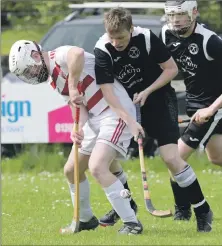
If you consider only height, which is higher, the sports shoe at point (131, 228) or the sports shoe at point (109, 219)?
the sports shoe at point (131, 228)

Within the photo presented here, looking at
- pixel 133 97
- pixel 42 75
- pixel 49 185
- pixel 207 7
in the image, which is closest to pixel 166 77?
pixel 133 97

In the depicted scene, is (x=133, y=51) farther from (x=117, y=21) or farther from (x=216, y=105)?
(x=216, y=105)

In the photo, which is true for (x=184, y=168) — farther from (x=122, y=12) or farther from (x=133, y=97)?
(x=122, y=12)

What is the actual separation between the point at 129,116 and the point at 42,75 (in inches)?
29.8

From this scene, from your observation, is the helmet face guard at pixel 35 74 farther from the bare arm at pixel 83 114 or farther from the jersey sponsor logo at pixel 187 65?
the jersey sponsor logo at pixel 187 65

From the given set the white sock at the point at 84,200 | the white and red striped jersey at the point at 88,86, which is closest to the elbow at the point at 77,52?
the white and red striped jersey at the point at 88,86

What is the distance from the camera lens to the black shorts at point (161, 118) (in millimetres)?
8992

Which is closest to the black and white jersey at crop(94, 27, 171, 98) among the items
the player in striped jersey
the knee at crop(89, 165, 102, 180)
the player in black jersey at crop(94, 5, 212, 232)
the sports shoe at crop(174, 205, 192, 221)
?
the player in black jersey at crop(94, 5, 212, 232)

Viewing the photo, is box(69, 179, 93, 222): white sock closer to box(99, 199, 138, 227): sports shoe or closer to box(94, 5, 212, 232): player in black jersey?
box(99, 199, 138, 227): sports shoe

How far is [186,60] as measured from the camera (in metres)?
9.58

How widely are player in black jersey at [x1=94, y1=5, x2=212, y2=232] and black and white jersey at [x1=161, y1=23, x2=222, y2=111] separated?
506 mm

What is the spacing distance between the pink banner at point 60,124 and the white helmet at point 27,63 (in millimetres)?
6148

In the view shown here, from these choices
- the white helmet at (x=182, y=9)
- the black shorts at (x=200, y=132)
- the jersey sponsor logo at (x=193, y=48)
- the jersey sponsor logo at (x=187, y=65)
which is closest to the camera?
the white helmet at (x=182, y=9)

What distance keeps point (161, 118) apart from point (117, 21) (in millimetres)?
1014
